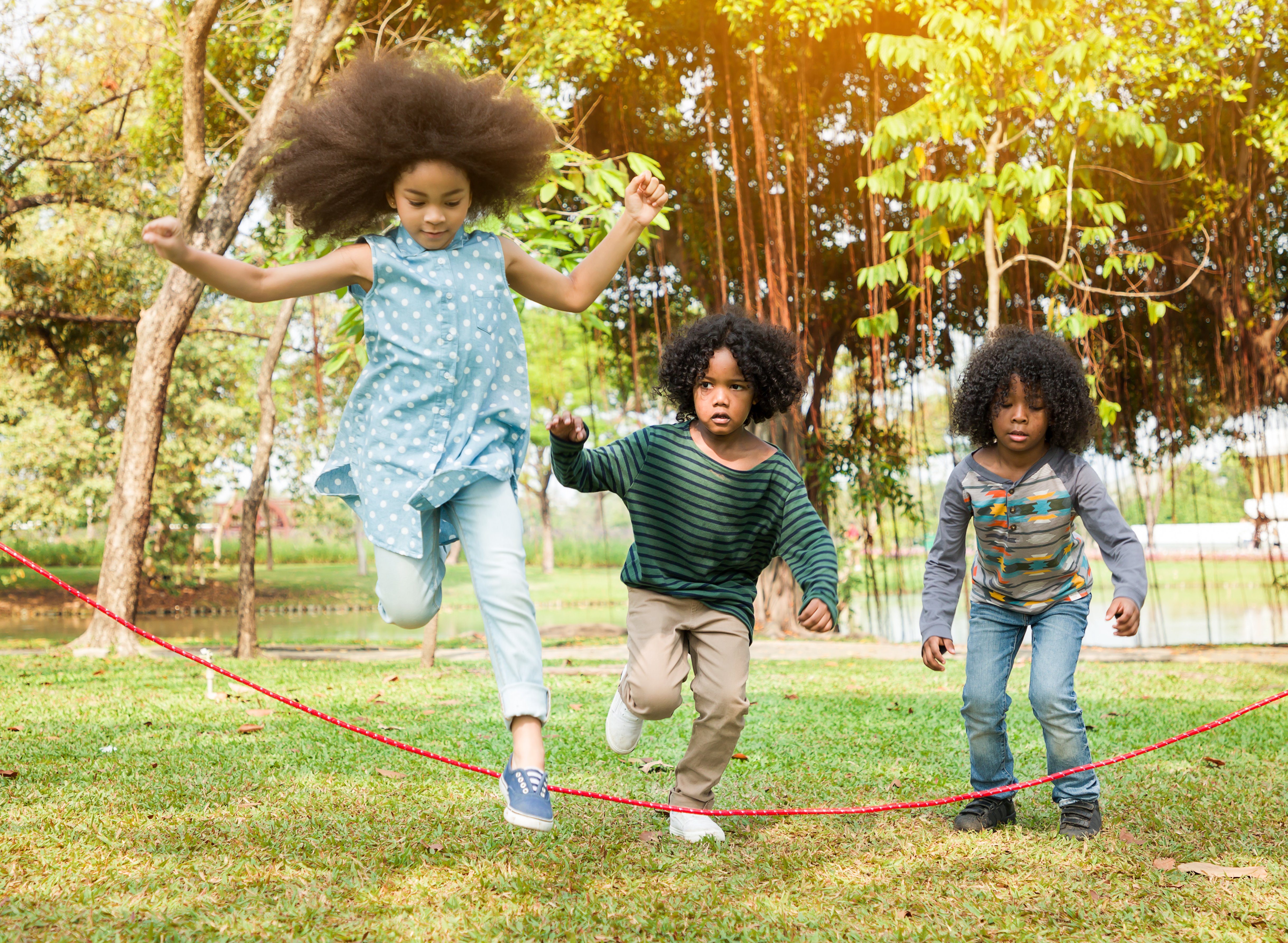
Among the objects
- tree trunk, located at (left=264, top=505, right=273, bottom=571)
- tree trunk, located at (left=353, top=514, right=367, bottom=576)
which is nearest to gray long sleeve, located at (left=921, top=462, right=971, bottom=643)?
tree trunk, located at (left=264, top=505, right=273, bottom=571)

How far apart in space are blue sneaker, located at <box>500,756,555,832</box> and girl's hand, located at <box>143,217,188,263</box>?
135 centimetres

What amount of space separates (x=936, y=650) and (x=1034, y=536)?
15.9 inches

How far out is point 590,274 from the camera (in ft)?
8.95

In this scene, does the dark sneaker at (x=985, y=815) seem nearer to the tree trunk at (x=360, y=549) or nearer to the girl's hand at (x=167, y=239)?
the girl's hand at (x=167, y=239)

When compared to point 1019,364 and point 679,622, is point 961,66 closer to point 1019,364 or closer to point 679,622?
point 1019,364

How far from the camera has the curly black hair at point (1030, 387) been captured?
3.01 m

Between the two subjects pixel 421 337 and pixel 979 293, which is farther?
pixel 979 293

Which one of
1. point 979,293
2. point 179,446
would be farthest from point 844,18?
point 179,446

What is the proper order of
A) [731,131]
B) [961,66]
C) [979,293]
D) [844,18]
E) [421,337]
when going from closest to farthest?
[421,337] < [961,66] < [844,18] < [731,131] < [979,293]

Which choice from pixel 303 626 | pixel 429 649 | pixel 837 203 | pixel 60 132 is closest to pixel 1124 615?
pixel 429 649

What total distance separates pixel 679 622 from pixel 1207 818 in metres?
1.60

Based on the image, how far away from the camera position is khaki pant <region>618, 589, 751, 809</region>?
2.80m

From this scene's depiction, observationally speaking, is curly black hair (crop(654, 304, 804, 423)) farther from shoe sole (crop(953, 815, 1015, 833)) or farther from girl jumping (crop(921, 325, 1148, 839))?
shoe sole (crop(953, 815, 1015, 833))

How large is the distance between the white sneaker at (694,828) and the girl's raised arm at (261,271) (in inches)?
61.4
